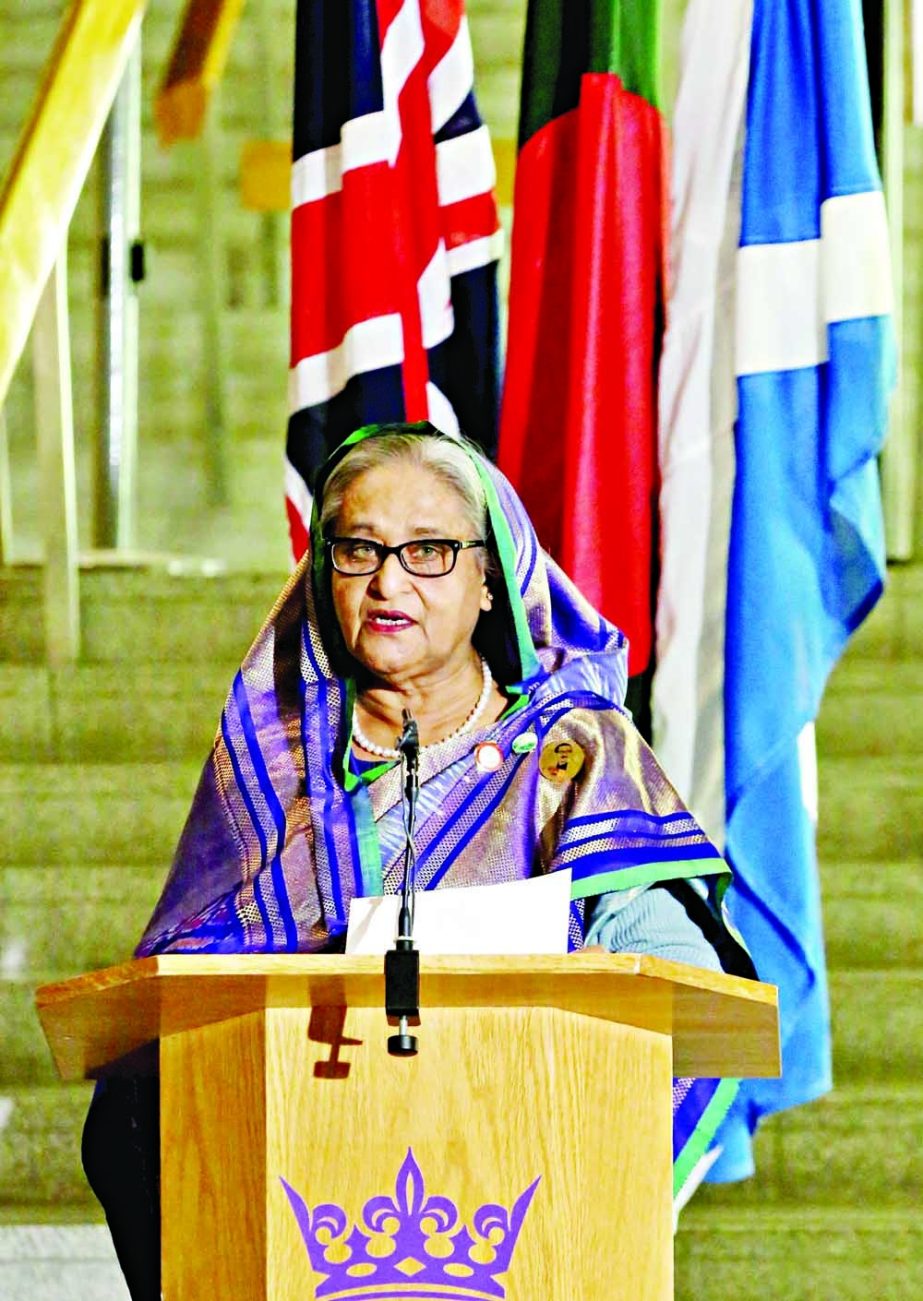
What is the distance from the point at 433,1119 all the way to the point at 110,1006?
0.30m

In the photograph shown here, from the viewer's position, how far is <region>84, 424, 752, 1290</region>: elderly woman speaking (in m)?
2.38

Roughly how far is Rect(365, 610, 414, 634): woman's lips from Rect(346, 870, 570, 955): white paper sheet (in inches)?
18.6

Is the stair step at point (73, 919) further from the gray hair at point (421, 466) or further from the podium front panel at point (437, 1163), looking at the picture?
the podium front panel at point (437, 1163)

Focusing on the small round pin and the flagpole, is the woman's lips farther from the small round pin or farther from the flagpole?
the flagpole

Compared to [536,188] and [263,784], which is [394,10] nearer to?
[536,188]

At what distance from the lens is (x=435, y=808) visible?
7.98ft

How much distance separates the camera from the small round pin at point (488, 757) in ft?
8.10

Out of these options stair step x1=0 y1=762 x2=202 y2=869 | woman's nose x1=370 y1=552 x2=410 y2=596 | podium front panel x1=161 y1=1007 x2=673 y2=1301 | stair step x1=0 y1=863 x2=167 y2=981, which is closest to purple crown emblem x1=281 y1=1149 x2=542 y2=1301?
podium front panel x1=161 y1=1007 x2=673 y2=1301

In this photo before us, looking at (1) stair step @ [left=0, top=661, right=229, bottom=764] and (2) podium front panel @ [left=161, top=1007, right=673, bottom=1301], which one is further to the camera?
(1) stair step @ [left=0, top=661, right=229, bottom=764]

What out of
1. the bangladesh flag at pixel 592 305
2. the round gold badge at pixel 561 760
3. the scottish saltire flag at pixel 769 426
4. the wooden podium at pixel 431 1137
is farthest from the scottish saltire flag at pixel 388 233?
the wooden podium at pixel 431 1137

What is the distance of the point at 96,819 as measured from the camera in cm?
387

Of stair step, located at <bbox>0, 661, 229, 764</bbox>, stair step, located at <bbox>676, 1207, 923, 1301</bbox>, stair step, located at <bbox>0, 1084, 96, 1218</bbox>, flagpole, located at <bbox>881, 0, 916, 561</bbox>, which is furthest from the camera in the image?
flagpole, located at <bbox>881, 0, 916, 561</bbox>

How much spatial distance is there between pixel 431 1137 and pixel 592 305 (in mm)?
1855

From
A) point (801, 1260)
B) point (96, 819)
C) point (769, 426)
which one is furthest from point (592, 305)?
point (801, 1260)
